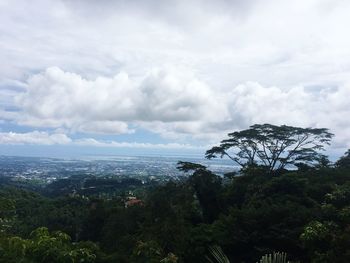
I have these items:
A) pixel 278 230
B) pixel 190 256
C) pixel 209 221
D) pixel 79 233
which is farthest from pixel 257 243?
pixel 79 233

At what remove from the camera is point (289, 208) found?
1883 cm

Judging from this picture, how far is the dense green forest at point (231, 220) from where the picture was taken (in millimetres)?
12649

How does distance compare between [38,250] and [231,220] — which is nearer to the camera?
[38,250]

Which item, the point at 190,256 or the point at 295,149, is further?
the point at 295,149

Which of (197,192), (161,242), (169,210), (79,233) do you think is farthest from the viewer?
(79,233)

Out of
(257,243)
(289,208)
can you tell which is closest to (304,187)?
(289,208)

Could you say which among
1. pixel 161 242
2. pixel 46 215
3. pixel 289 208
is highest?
pixel 289 208

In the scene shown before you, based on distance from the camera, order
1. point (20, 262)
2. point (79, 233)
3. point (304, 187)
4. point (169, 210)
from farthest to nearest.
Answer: point (79, 233) < point (304, 187) < point (169, 210) < point (20, 262)

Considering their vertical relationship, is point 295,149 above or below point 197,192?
above

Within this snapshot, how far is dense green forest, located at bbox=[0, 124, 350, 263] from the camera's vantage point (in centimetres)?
1265

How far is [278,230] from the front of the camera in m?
18.1

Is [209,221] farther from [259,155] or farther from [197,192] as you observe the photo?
[259,155]

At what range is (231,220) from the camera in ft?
62.5

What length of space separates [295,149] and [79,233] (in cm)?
1819
